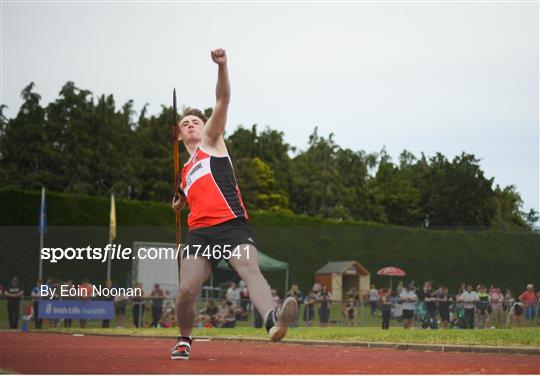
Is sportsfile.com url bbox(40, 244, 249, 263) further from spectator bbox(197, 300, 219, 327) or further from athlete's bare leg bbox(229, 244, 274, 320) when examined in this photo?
athlete's bare leg bbox(229, 244, 274, 320)

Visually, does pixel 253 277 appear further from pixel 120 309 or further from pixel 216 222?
pixel 120 309

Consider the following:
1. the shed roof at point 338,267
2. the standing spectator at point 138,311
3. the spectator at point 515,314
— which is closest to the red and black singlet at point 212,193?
the standing spectator at point 138,311

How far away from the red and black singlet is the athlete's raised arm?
12 centimetres

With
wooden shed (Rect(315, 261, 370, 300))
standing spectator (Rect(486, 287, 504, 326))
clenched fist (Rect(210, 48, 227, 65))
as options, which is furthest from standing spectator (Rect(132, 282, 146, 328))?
clenched fist (Rect(210, 48, 227, 65))

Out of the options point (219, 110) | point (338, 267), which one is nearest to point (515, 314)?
point (338, 267)

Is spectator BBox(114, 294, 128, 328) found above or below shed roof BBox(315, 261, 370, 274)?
below

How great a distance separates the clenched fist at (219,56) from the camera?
756cm

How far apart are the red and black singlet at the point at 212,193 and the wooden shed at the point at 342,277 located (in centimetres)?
3172

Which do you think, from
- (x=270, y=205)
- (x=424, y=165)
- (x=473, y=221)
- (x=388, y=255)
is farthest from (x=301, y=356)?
(x=424, y=165)

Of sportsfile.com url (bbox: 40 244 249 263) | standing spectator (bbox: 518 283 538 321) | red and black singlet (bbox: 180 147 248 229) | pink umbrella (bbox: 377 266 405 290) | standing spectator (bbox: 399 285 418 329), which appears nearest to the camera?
red and black singlet (bbox: 180 147 248 229)

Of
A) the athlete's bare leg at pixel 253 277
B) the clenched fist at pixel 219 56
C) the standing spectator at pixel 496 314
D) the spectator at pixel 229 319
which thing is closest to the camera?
the clenched fist at pixel 219 56

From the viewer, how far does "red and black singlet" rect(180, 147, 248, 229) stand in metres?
8.05

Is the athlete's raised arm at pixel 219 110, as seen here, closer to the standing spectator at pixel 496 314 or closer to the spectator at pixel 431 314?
the standing spectator at pixel 496 314

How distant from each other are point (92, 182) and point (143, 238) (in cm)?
2133
